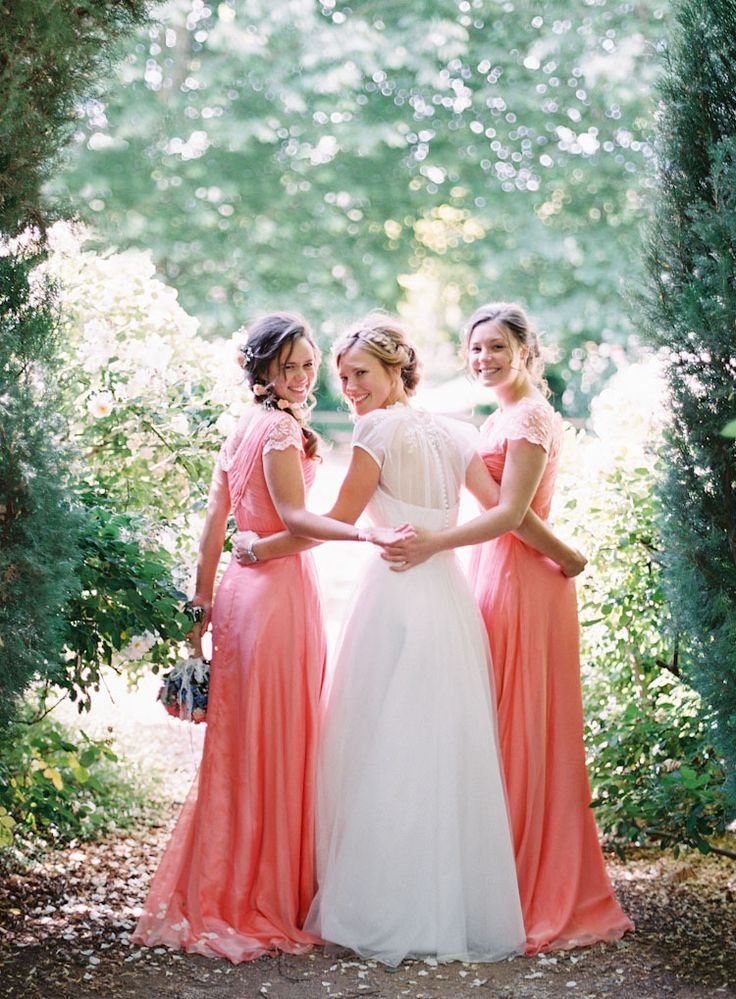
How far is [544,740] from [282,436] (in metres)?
1.46

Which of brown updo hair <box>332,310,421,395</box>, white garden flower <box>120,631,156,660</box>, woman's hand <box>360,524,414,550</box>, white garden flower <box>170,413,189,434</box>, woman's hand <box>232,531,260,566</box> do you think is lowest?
white garden flower <box>120,631,156,660</box>

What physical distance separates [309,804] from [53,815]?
148cm

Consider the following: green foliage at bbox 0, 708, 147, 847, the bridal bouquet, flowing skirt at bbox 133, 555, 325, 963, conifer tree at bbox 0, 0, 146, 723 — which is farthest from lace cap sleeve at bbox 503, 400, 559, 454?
green foliage at bbox 0, 708, 147, 847

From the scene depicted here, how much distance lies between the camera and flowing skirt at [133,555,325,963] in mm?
3742

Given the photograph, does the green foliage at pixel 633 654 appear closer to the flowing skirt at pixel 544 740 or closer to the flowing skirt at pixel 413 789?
the flowing skirt at pixel 544 740

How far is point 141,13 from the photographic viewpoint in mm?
3414

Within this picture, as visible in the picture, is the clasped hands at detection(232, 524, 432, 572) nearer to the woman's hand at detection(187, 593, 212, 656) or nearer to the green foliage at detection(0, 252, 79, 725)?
the woman's hand at detection(187, 593, 212, 656)

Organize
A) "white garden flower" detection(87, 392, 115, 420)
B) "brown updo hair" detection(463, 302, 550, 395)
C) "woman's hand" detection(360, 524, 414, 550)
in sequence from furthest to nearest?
"white garden flower" detection(87, 392, 115, 420) < "brown updo hair" detection(463, 302, 550, 395) < "woman's hand" detection(360, 524, 414, 550)

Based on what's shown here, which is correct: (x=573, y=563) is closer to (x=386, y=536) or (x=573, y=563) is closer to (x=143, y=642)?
(x=386, y=536)

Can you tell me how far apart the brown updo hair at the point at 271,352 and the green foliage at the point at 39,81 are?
2.88 ft

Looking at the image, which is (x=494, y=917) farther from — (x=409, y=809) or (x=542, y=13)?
(x=542, y=13)

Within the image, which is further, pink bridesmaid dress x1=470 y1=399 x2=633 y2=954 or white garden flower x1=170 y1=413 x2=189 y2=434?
white garden flower x1=170 y1=413 x2=189 y2=434

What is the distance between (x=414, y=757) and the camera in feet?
12.1

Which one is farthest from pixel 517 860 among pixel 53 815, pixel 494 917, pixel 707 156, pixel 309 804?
pixel 707 156
